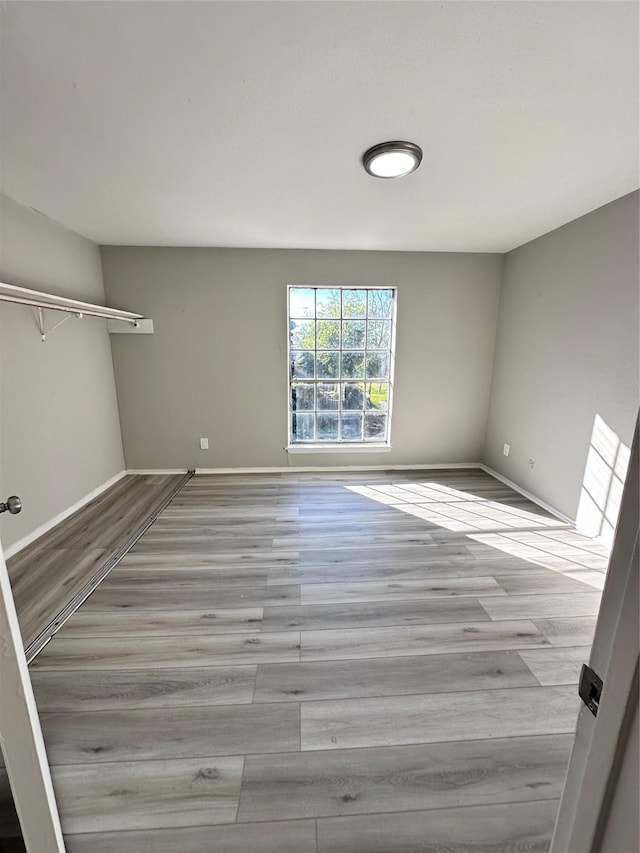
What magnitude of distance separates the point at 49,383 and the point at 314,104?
263 cm

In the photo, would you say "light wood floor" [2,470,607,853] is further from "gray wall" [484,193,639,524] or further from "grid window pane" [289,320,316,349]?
"grid window pane" [289,320,316,349]

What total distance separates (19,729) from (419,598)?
1.69 m

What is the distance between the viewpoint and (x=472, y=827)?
3.17 feet

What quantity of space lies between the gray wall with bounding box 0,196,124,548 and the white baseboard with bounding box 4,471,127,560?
0.13 feet

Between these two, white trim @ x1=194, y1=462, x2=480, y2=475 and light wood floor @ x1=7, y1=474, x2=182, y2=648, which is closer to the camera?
light wood floor @ x1=7, y1=474, x2=182, y2=648

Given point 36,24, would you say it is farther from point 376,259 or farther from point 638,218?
point 638,218

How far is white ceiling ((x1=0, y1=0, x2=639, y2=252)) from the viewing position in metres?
1.07

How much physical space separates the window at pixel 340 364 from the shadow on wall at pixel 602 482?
188 centimetres

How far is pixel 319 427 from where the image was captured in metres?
3.87

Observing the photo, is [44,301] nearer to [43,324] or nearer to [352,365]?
[43,324]

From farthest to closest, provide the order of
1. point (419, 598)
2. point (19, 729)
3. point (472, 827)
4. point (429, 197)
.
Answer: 1. point (429, 197)
2. point (419, 598)
3. point (472, 827)
4. point (19, 729)

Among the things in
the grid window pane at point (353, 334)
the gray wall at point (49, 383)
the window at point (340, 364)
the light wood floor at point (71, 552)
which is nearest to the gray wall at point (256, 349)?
the window at point (340, 364)

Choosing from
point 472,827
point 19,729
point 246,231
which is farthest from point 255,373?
point 472,827

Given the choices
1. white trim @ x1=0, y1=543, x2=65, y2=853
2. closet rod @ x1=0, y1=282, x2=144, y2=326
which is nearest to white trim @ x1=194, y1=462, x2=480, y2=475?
closet rod @ x1=0, y1=282, x2=144, y2=326
